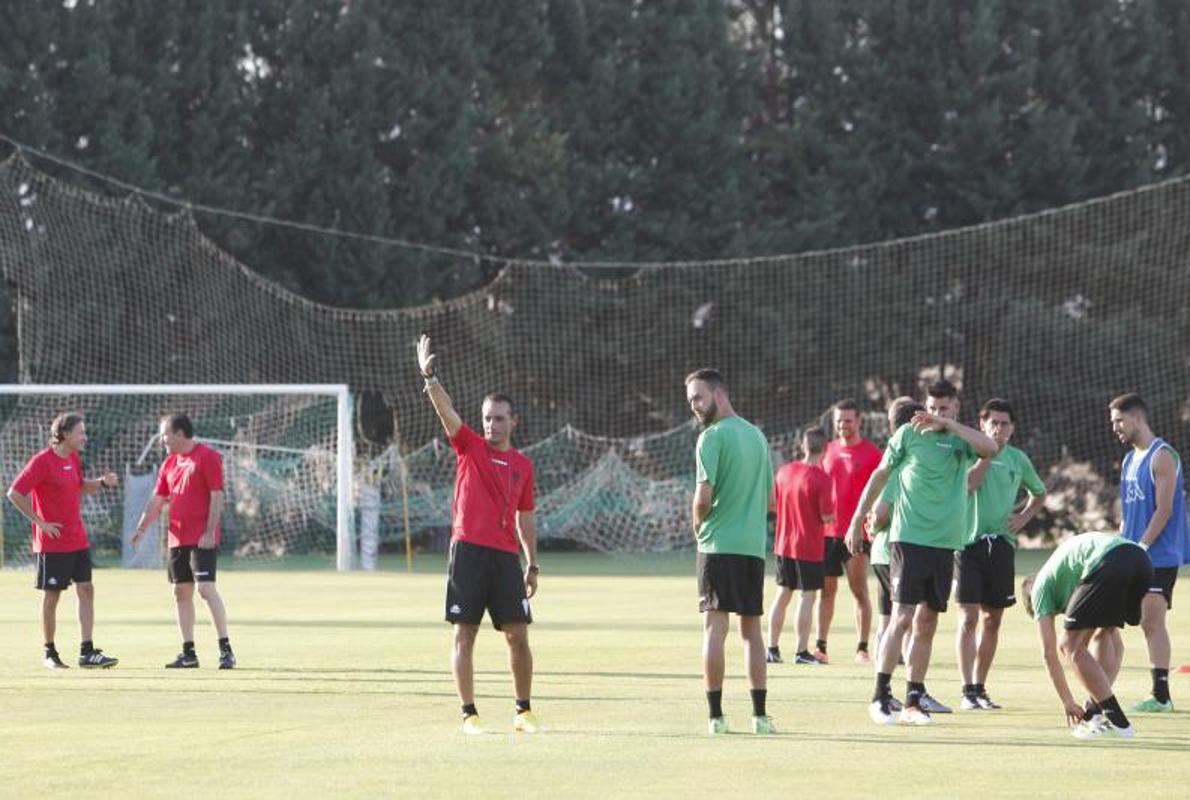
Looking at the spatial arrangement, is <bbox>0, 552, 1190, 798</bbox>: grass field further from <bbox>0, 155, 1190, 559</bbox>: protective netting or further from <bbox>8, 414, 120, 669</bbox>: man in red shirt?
<bbox>0, 155, 1190, 559</bbox>: protective netting

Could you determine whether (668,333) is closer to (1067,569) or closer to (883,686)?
(883,686)

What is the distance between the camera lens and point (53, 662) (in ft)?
54.7

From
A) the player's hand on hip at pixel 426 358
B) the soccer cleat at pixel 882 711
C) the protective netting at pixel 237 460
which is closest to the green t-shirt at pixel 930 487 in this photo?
the soccer cleat at pixel 882 711

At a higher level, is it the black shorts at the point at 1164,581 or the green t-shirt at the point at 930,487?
the green t-shirt at the point at 930,487

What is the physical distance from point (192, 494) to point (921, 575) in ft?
20.8

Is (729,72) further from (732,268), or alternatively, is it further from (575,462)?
(575,462)

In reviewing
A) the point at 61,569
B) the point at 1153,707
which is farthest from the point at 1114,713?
the point at 61,569

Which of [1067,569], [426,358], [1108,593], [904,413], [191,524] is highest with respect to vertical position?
[426,358]

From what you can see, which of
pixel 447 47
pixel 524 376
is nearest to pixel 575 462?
pixel 524 376

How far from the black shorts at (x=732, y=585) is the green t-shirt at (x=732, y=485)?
0.05 meters

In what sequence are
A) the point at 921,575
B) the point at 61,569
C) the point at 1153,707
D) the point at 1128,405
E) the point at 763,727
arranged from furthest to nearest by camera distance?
the point at 61,569 → the point at 1128,405 → the point at 1153,707 → the point at 921,575 → the point at 763,727

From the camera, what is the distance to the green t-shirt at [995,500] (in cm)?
1382

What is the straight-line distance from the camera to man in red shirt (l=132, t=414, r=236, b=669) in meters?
16.7

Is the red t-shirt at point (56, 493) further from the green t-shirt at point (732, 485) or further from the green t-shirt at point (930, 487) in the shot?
the green t-shirt at point (930, 487)
